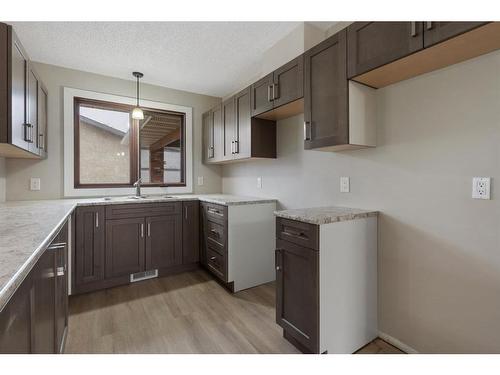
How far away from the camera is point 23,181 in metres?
2.70

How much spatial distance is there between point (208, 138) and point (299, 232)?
7.84 feet

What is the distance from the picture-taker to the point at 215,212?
272 cm

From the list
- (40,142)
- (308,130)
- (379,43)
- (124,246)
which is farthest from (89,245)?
(379,43)

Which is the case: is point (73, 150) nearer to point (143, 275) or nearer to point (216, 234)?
point (143, 275)

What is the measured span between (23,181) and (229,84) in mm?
2672

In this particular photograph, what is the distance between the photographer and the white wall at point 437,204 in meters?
1.29

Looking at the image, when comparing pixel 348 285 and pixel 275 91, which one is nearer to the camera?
pixel 348 285

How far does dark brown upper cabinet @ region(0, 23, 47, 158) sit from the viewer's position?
1605mm

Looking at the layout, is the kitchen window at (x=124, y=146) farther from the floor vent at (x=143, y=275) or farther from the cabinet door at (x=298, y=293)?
the cabinet door at (x=298, y=293)

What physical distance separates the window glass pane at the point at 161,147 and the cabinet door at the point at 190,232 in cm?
79

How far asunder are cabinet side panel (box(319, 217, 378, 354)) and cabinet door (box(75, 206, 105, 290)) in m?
2.24
